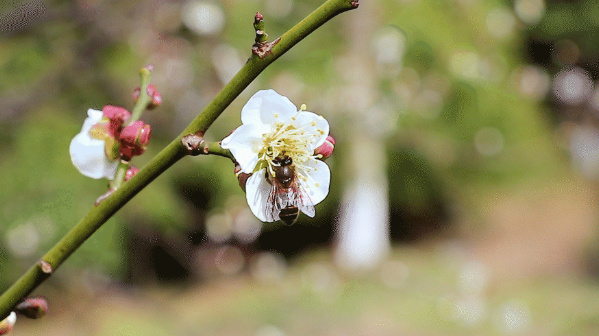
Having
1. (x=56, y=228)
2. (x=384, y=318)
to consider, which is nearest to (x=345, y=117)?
(x=384, y=318)

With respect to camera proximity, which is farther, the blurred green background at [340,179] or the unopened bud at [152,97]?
the blurred green background at [340,179]

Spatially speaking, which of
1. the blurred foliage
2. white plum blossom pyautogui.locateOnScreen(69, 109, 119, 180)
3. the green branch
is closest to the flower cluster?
white plum blossom pyautogui.locateOnScreen(69, 109, 119, 180)

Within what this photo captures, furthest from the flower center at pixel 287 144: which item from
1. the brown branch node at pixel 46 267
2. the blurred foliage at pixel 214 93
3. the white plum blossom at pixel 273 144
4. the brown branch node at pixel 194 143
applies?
the blurred foliage at pixel 214 93

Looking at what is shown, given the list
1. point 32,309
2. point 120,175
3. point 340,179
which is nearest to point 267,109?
point 120,175

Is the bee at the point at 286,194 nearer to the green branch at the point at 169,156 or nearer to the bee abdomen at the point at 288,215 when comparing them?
the bee abdomen at the point at 288,215

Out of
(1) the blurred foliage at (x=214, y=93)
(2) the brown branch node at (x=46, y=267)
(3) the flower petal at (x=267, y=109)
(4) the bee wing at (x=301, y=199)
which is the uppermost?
(1) the blurred foliage at (x=214, y=93)

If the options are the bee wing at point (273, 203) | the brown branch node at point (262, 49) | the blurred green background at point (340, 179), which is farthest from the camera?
the blurred green background at point (340, 179)

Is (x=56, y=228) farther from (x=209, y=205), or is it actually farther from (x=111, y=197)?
(x=111, y=197)
